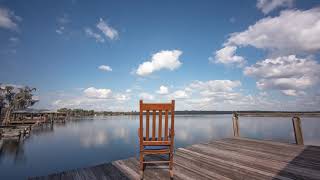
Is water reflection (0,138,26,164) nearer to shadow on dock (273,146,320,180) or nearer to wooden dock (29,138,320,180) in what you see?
wooden dock (29,138,320,180)

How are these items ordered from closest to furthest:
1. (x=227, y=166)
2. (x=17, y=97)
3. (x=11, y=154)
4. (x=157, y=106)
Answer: (x=157, y=106) < (x=227, y=166) < (x=11, y=154) < (x=17, y=97)

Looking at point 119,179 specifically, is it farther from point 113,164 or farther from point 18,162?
point 18,162

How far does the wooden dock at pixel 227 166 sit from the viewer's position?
3279mm

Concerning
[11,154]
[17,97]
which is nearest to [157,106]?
[11,154]

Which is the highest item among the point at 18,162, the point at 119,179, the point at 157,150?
the point at 157,150

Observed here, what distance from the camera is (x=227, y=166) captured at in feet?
12.4

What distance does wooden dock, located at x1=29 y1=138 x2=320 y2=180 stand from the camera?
10.8ft

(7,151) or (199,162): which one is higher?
(199,162)

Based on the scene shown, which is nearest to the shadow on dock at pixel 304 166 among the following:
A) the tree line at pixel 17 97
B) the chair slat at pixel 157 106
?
the chair slat at pixel 157 106

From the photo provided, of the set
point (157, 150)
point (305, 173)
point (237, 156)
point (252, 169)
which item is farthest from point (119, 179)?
point (305, 173)

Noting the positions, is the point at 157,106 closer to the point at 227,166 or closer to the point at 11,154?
the point at 227,166

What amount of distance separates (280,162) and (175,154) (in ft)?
7.62

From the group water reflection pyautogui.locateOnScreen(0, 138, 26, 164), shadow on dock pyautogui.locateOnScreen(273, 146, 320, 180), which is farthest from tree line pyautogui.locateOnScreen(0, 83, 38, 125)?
shadow on dock pyautogui.locateOnScreen(273, 146, 320, 180)

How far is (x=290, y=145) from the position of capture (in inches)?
216
